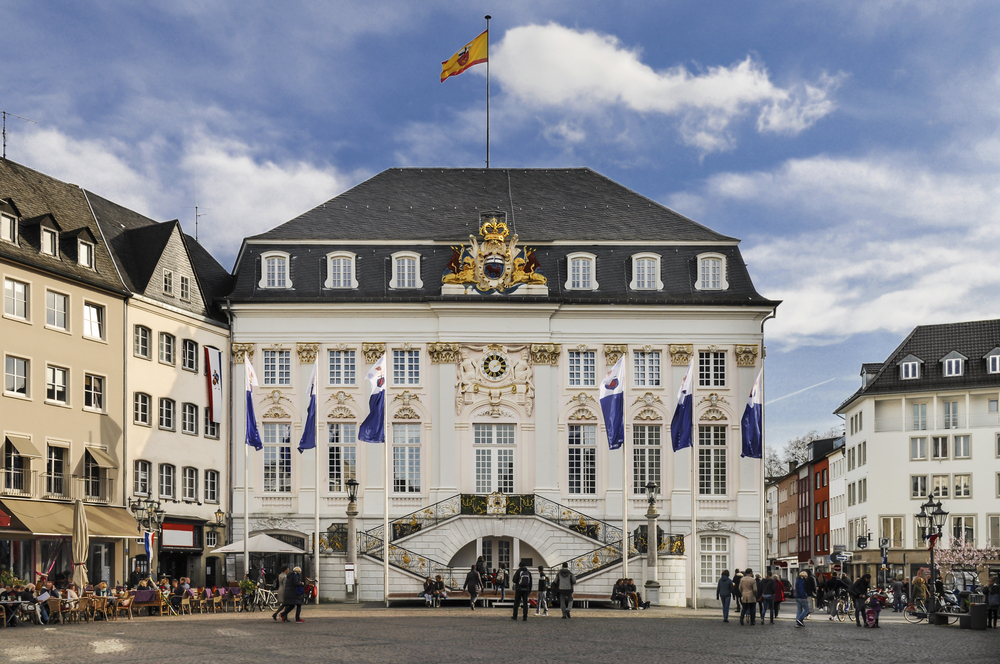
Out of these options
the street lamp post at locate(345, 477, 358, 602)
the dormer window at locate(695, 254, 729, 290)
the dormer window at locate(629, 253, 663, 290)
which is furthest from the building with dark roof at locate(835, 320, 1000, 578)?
the street lamp post at locate(345, 477, 358, 602)

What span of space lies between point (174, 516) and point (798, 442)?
91.3m

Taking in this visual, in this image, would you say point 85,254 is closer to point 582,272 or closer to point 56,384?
point 56,384

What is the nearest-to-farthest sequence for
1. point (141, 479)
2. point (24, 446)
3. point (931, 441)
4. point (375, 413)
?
point (24, 446) < point (375, 413) < point (141, 479) < point (931, 441)

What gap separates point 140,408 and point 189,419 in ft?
10.9

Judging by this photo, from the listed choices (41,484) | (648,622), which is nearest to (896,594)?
(648,622)

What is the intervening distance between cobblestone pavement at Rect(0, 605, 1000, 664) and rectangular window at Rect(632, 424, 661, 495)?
1606 cm

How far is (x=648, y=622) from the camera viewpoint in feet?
125

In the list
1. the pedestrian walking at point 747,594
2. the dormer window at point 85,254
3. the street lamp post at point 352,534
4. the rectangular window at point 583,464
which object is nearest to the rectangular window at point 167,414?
the dormer window at point 85,254

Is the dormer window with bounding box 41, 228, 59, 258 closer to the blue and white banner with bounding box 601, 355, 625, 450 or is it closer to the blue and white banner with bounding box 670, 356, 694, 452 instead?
the blue and white banner with bounding box 601, 355, 625, 450

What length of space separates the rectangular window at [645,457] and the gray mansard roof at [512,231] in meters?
5.73

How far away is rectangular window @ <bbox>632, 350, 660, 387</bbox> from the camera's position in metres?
57.8

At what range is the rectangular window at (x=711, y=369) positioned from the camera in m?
57.8

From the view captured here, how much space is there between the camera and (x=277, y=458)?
187ft

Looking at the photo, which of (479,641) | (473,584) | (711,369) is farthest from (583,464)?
(479,641)
